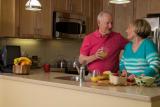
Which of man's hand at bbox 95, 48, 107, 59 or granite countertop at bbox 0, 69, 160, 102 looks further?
man's hand at bbox 95, 48, 107, 59

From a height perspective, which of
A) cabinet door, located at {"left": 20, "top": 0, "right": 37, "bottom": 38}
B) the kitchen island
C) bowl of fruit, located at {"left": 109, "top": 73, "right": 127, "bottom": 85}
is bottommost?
the kitchen island

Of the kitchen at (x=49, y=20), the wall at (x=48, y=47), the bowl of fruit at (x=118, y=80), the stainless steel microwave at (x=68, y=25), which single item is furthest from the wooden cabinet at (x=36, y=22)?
the bowl of fruit at (x=118, y=80)

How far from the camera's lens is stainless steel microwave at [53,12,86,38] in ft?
15.0

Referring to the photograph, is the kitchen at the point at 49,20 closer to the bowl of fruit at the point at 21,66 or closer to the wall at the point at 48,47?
the wall at the point at 48,47

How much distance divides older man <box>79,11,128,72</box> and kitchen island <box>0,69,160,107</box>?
55cm

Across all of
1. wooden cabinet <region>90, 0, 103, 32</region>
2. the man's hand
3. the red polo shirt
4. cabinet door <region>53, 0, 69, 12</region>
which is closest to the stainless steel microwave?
cabinet door <region>53, 0, 69, 12</region>

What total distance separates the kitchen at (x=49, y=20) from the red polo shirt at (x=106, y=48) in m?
1.28

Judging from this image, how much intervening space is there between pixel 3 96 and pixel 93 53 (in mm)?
1004

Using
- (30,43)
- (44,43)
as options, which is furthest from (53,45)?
(30,43)

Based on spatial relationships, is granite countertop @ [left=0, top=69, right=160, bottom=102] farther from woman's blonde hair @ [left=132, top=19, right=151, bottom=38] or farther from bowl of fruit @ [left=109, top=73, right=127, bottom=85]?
woman's blonde hair @ [left=132, top=19, right=151, bottom=38]

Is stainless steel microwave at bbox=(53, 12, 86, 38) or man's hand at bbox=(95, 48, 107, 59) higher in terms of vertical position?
stainless steel microwave at bbox=(53, 12, 86, 38)

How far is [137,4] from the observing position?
16.3 ft

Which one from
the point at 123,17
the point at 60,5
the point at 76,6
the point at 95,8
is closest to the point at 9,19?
the point at 60,5

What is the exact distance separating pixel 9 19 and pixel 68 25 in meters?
1.07
